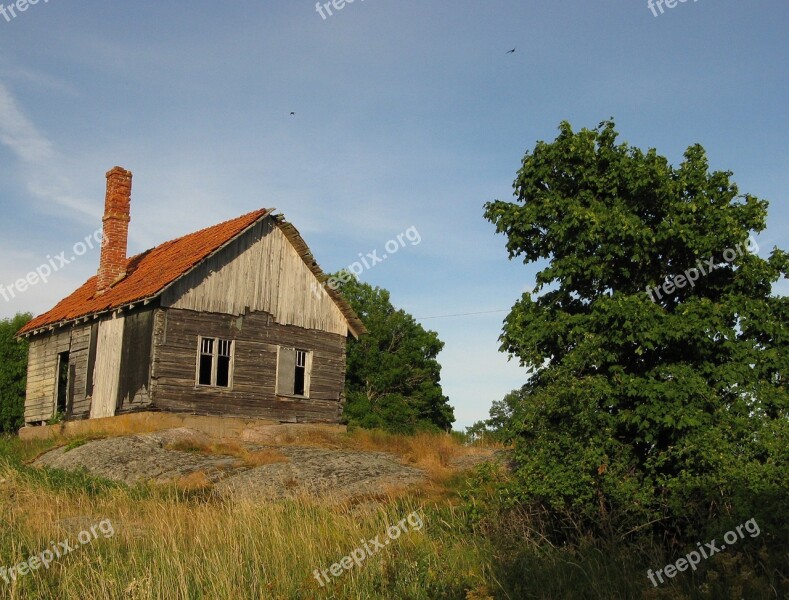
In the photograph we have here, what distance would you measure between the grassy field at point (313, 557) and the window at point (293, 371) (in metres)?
12.7

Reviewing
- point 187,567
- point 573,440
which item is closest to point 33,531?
point 187,567

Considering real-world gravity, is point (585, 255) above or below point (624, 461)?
above

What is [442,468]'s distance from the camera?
58.7 ft

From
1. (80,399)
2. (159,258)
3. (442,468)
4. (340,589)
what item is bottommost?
(340,589)

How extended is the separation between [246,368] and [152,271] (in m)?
4.40

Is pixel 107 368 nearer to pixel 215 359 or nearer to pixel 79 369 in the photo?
pixel 79 369

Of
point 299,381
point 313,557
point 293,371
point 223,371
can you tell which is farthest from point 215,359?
point 313,557

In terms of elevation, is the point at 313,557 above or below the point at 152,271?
below

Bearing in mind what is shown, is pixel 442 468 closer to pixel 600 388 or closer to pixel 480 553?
pixel 600 388

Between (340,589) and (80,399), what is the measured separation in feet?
63.7

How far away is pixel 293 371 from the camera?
24.8m

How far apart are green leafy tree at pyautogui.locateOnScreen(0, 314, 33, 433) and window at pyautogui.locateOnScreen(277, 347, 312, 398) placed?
2033cm

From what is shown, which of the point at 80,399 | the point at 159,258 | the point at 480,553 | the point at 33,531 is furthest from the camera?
the point at 159,258

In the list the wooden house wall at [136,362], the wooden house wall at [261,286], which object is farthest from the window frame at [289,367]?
the wooden house wall at [136,362]
